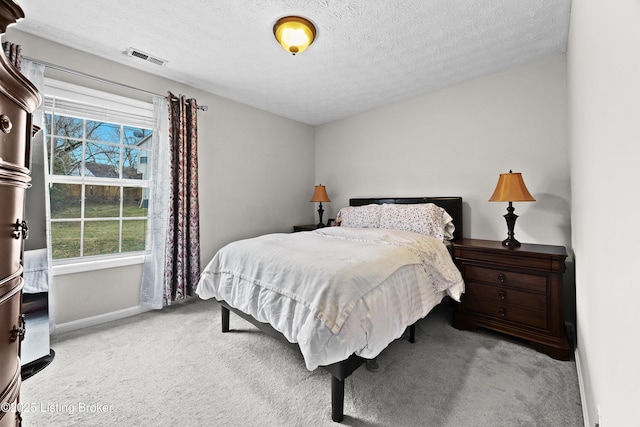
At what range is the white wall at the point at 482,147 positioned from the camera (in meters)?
A: 2.48

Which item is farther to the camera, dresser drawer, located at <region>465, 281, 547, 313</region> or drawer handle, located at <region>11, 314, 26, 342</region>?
dresser drawer, located at <region>465, 281, 547, 313</region>

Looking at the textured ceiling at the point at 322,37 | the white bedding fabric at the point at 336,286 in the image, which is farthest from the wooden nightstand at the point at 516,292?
the textured ceiling at the point at 322,37

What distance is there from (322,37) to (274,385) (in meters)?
2.63

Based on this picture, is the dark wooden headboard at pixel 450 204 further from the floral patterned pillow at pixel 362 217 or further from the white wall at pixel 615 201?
the white wall at pixel 615 201

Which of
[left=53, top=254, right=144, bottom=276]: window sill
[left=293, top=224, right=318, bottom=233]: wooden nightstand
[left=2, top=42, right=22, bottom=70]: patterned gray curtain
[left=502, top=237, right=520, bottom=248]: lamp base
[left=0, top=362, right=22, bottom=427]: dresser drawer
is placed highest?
[left=2, top=42, right=22, bottom=70]: patterned gray curtain

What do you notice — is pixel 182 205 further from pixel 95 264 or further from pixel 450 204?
pixel 450 204

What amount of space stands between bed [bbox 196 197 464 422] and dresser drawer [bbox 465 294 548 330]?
33 centimetres

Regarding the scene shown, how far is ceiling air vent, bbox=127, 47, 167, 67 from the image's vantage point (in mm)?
2410

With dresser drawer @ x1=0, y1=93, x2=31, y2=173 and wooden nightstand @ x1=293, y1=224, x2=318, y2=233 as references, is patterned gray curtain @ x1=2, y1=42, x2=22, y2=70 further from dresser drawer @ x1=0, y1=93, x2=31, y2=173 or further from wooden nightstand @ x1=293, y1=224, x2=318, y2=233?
wooden nightstand @ x1=293, y1=224, x2=318, y2=233

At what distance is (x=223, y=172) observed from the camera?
3439mm

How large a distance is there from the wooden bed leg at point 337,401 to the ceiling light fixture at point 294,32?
7.69ft

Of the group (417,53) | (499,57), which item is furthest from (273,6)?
(499,57)

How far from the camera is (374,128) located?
12.5 ft

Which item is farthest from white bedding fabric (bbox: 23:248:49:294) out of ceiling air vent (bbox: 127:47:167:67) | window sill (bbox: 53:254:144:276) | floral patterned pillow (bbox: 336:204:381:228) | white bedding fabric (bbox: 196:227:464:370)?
floral patterned pillow (bbox: 336:204:381:228)
